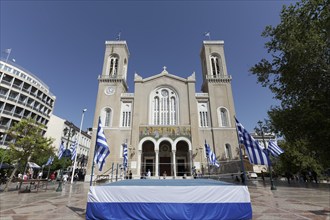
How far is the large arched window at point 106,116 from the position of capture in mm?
28784

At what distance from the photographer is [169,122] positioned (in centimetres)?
2884

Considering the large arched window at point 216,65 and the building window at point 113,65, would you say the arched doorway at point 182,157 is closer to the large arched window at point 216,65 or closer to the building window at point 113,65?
the large arched window at point 216,65

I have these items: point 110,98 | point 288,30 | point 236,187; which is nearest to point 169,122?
point 110,98

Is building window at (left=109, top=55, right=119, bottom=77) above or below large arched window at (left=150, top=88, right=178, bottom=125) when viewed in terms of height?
above

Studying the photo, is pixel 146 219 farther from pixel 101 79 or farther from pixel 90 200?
pixel 101 79

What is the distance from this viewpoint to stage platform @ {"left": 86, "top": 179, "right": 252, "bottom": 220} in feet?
17.5

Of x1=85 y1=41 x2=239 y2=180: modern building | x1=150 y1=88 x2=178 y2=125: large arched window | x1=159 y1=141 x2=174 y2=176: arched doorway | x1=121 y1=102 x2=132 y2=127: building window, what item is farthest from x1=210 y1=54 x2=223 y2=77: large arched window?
x1=121 y1=102 x2=132 y2=127: building window

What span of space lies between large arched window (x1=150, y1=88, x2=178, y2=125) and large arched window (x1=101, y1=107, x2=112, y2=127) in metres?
7.22

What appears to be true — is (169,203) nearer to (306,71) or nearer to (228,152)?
(306,71)

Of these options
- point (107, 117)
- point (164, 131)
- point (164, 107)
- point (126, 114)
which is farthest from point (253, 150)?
point (107, 117)

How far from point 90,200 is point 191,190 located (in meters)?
3.28

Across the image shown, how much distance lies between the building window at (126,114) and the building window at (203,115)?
12034 millimetres

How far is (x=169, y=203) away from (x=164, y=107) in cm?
2507

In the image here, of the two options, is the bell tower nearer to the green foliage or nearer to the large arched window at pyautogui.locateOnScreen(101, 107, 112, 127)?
the large arched window at pyautogui.locateOnScreen(101, 107, 112, 127)
